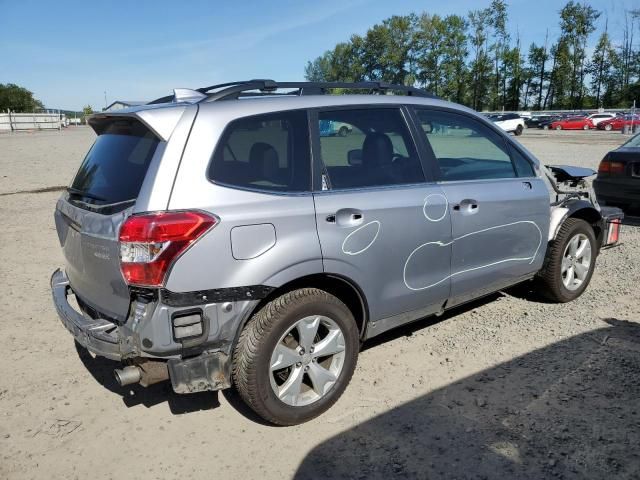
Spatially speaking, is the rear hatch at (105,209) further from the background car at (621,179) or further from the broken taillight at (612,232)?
the background car at (621,179)

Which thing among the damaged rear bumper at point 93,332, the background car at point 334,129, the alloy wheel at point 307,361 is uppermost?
the background car at point 334,129

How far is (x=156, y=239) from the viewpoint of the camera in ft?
8.38

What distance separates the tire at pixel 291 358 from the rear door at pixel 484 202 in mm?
1037

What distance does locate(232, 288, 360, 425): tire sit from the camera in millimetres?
2832

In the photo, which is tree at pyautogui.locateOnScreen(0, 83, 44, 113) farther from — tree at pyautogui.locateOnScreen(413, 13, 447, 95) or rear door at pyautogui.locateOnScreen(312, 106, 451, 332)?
rear door at pyautogui.locateOnScreen(312, 106, 451, 332)

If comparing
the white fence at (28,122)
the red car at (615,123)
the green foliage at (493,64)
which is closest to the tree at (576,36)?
the green foliage at (493,64)

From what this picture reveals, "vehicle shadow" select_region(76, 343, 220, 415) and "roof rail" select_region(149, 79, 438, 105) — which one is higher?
"roof rail" select_region(149, 79, 438, 105)

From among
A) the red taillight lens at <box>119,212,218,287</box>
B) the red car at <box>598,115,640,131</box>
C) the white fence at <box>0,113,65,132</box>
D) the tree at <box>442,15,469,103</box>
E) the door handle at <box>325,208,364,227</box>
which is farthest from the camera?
the tree at <box>442,15,469,103</box>

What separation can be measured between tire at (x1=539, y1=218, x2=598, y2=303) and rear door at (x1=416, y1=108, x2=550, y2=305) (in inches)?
6.5

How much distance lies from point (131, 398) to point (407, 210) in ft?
7.00

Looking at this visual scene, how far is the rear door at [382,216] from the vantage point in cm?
310

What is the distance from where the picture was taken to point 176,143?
271cm

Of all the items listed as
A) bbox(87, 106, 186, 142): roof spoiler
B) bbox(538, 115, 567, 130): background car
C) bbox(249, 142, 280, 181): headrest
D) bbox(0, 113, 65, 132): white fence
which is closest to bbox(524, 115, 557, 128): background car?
bbox(538, 115, 567, 130): background car

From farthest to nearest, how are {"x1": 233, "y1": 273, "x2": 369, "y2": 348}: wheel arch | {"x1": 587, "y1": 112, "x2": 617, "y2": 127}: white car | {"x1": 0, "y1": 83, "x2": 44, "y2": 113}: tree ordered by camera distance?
1. {"x1": 0, "y1": 83, "x2": 44, "y2": 113}: tree
2. {"x1": 587, "y1": 112, "x2": 617, "y2": 127}: white car
3. {"x1": 233, "y1": 273, "x2": 369, "y2": 348}: wheel arch
